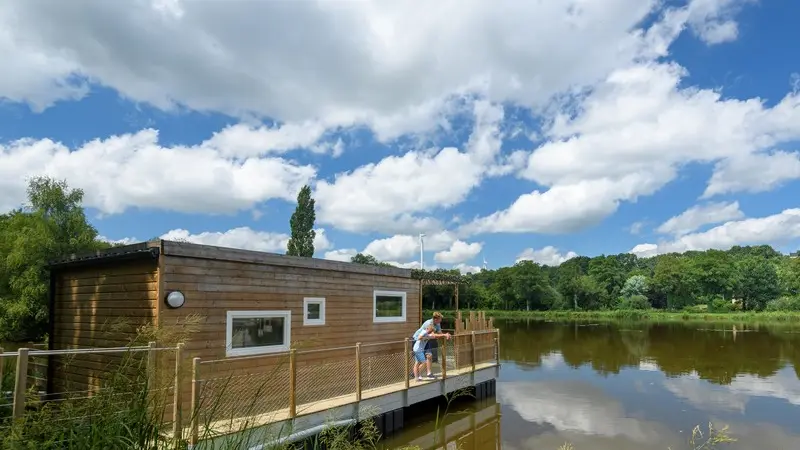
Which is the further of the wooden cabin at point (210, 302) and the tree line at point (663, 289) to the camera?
the tree line at point (663, 289)

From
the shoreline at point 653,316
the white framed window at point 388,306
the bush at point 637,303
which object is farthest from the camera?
the bush at point 637,303

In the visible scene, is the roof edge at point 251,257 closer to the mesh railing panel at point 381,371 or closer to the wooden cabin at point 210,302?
the wooden cabin at point 210,302

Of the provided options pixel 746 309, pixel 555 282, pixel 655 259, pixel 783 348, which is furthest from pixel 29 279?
pixel 655 259

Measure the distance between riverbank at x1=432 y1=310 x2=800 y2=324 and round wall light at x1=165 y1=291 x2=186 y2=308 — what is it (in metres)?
35.4

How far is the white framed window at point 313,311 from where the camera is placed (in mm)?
9570

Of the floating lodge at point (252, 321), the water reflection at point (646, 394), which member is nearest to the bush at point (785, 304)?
the water reflection at point (646, 394)

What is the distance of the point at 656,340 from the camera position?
29703 mm

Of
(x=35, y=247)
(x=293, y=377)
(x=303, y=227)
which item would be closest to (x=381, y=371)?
(x=293, y=377)

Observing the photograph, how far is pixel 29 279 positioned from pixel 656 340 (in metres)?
31.3

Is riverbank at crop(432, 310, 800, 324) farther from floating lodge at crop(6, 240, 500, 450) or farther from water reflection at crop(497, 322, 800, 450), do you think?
Result: floating lodge at crop(6, 240, 500, 450)

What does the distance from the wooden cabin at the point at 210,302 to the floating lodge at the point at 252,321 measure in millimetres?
18

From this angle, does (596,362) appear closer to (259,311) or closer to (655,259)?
(259,311)

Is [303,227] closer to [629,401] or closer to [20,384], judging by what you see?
[629,401]

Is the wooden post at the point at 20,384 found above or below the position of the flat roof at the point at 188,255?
Result: below
